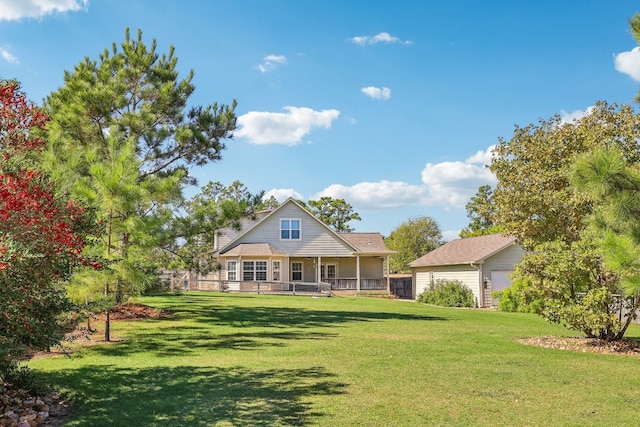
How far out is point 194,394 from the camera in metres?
7.02

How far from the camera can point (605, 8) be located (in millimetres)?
13672

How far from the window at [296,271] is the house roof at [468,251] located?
8.17m

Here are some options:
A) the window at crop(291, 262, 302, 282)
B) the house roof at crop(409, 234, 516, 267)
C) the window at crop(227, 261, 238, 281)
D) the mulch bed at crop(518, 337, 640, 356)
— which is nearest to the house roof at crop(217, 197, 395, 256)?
the window at crop(227, 261, 238, 281)

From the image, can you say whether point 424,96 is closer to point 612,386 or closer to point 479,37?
point 479,37

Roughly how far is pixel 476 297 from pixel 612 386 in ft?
65.2

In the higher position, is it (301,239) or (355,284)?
(301,239)

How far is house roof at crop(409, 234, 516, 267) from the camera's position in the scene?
27.1 meters

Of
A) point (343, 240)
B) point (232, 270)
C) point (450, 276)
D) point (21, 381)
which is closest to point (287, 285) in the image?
point (232, 270)

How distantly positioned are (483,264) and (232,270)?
53.4 ft

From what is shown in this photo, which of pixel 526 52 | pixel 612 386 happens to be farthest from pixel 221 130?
pixel 612 386

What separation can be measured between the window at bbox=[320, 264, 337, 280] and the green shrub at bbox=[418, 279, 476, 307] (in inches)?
314

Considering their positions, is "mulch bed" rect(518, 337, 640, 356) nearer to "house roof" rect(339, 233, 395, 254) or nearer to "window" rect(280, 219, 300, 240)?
"house roof" rect(339, 233, 395, 254)

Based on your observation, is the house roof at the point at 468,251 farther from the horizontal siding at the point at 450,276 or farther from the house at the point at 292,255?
the house at the point at 292,255

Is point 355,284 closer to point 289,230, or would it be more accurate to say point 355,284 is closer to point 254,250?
point 289,230
